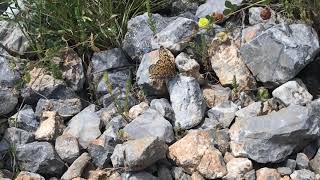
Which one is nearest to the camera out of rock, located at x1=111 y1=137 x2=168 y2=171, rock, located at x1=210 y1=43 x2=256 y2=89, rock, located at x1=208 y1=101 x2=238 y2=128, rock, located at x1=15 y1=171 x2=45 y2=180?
rock, located at x1=111 y1=137 x2=168 y2=171

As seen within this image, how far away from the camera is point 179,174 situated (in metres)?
2.83

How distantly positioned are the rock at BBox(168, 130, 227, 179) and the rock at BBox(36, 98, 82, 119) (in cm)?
69

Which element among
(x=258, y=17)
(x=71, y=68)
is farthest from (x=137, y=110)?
(x=258, y=17)

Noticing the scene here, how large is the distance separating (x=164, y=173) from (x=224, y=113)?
19.4 inches

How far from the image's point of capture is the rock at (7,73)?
3354 millimetres

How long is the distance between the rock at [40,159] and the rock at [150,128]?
0.41 metres

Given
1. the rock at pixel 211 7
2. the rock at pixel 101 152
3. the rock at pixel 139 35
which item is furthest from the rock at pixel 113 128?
the rock at pixel 211 7

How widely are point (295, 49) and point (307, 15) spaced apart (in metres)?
0.27

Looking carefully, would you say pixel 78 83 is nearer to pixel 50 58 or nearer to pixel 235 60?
pixel 50 58

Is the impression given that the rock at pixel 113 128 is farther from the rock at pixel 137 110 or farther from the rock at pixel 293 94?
the rock at pixel 293 94

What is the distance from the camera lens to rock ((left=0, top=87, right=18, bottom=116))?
3234mm

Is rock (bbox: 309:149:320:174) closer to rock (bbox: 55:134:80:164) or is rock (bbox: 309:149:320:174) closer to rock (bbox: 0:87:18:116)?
rock (bbox: 55:134:80:164)

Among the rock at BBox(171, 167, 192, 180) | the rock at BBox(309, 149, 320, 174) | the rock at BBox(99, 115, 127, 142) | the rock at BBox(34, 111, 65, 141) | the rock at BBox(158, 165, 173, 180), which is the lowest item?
the rock at BBox(309, 149, 320, 174)

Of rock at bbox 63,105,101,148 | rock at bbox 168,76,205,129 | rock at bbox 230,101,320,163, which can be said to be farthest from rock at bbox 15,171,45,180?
rock at bbox 230,101,320,163
